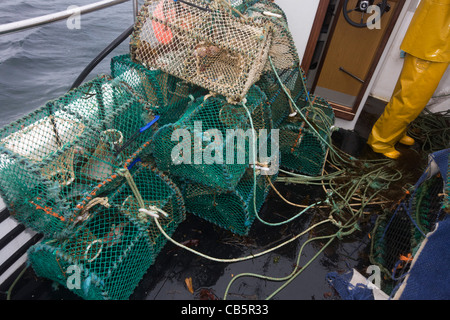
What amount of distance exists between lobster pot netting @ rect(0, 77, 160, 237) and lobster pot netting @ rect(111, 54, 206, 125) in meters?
0.24

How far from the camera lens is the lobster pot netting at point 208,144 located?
208cm

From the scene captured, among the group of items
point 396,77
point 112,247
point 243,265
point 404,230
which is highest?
point 396,77

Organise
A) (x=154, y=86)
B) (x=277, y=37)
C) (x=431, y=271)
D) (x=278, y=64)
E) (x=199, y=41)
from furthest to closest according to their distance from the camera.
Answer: (x=278, y=64) < (x=277, y=37) < (x=154, y=86) < (x=199, y=41) < (x=431, y=271)

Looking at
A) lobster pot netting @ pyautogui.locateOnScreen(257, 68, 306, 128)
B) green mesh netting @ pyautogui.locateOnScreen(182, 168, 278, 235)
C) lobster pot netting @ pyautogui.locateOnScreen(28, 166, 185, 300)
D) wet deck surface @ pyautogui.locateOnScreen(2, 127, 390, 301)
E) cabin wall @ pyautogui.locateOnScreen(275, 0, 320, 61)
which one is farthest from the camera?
cabin wall @ pyautogui.locateOnScreen(275, 0, 320, 61)

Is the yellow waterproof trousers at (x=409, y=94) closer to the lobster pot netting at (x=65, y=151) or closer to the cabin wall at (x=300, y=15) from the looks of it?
the cabin wall at (x=300, y=15)

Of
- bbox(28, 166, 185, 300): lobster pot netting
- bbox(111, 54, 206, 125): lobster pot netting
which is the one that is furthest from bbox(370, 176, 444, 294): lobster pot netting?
bbox(111, 54, 206, 125): lobster pot netting

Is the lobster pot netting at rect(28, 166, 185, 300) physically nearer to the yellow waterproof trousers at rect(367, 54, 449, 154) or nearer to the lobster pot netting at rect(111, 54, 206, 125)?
the lobster pot netting at rect(111, 54, 206, 125)

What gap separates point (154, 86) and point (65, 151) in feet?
2.76

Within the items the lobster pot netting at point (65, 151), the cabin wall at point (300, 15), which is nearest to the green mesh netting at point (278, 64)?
the cabin wall at point (300, 15)

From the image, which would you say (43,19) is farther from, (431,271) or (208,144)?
(431,271)

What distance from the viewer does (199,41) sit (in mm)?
2100

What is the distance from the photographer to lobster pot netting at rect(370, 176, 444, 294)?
7.29ft

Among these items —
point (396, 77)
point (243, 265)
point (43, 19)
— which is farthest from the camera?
point (396, 77)

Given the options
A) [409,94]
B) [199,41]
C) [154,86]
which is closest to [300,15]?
[409,94]
